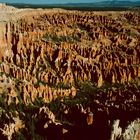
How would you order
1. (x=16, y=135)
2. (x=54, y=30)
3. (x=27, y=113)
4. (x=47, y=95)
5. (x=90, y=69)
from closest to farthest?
(x=16, y=135)
(x=27, y=113)
(x=47, y=95)
(x=90, y=69)
(x=54, y=30)

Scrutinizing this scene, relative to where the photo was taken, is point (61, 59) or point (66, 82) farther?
point (61, 59)

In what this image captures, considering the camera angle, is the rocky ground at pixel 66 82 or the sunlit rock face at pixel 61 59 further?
the sunlit rock face at pixel 61 59

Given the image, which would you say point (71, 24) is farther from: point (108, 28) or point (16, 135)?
point (16, 135)

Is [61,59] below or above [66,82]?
above

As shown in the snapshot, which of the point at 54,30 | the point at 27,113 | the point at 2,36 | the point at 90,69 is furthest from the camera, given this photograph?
the point at 54,30

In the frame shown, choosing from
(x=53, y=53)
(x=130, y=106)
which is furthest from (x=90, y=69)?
(x=130, y=106)

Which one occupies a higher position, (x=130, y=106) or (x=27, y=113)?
(x=130, y=106)

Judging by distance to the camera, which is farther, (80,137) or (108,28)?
(108,28)

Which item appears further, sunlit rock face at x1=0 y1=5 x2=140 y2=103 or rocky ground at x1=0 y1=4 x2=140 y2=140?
sunlit rock face at x1=0 y1=5 x2=140 y2=103
